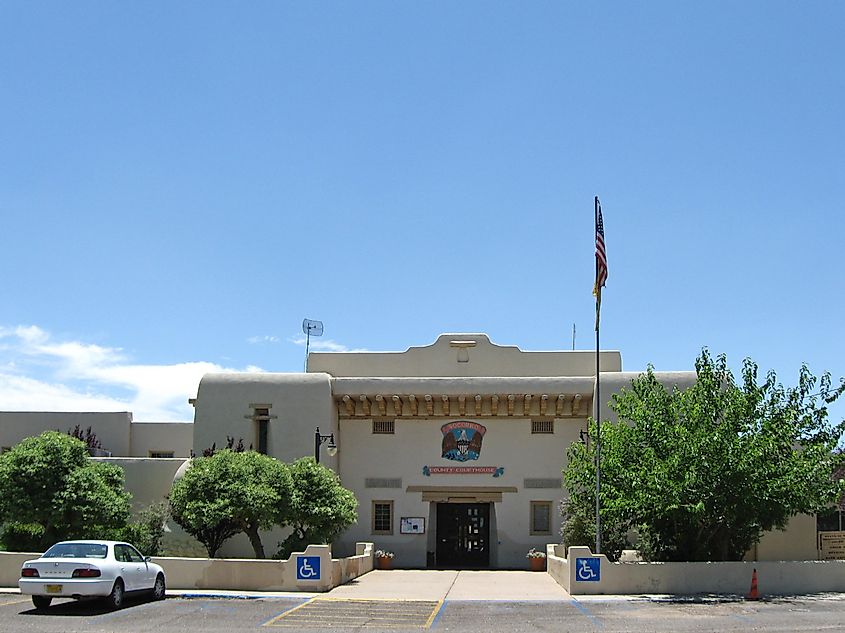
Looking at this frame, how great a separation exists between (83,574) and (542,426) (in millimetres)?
22356

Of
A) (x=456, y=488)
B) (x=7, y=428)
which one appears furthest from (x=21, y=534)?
(x=456, y=488)

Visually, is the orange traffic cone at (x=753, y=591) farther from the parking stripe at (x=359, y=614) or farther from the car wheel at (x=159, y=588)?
the car wheel at (x=159, y=588)

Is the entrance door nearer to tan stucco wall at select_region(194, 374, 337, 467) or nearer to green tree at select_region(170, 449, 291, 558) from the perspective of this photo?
tan stucco wall at select_region(194, 374, 337, 467)

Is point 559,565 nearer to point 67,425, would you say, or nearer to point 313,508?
point 313,508

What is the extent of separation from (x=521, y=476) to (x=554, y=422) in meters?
2.49

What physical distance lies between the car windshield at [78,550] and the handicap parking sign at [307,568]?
5.85 meters

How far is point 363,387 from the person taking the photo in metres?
37.2

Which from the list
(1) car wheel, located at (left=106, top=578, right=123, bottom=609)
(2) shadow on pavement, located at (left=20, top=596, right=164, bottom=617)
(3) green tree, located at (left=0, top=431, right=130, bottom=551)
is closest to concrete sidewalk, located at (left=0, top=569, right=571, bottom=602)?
(2) shadow on pavement, located at (left=20, top=596, right=164, bottom=617)

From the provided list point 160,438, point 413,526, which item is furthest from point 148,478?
point 413,526

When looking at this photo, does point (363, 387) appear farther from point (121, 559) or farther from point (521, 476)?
point (121, 559)

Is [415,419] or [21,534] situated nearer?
[21,534]

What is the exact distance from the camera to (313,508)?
29.3m

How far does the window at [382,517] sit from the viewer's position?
37.4 m

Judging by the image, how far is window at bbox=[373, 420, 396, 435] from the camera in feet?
126
